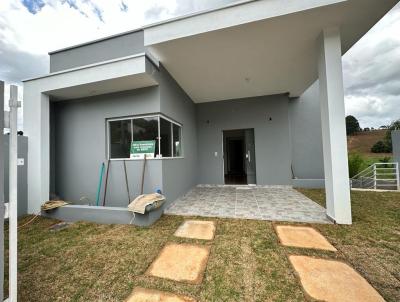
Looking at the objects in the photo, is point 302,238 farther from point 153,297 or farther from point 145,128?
point 145,128

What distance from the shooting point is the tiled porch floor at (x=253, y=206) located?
3682 millimetres

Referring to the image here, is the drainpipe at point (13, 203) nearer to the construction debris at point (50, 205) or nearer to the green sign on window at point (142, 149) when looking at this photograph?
the green sign on window at point (142, 149)

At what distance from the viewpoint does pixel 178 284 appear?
1.83m

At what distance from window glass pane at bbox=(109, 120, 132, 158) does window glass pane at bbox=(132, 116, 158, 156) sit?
7.8 inches

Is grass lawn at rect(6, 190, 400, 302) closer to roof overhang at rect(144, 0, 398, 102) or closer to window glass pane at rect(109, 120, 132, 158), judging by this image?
window glass pane at rect(109, 120, 132, 158)

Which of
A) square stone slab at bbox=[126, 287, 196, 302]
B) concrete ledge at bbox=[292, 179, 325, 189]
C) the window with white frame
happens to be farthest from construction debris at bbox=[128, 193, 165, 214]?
concrete ledge at bbox=[292, 179, 325, 189]

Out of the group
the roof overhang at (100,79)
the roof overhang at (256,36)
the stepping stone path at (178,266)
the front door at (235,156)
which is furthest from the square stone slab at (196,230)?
the front door at (235,156)

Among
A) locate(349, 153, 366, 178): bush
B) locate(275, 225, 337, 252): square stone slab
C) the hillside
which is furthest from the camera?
the hillside

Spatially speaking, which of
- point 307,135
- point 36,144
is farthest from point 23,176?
point 307,135

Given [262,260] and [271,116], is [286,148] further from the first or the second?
[262,260]

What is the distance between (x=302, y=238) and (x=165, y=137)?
364 cm

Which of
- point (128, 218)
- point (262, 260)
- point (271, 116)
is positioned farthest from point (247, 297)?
point (271, 116)

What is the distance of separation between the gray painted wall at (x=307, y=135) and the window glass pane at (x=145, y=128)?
6019 mm

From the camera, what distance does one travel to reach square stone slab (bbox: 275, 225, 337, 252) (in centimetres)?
254
